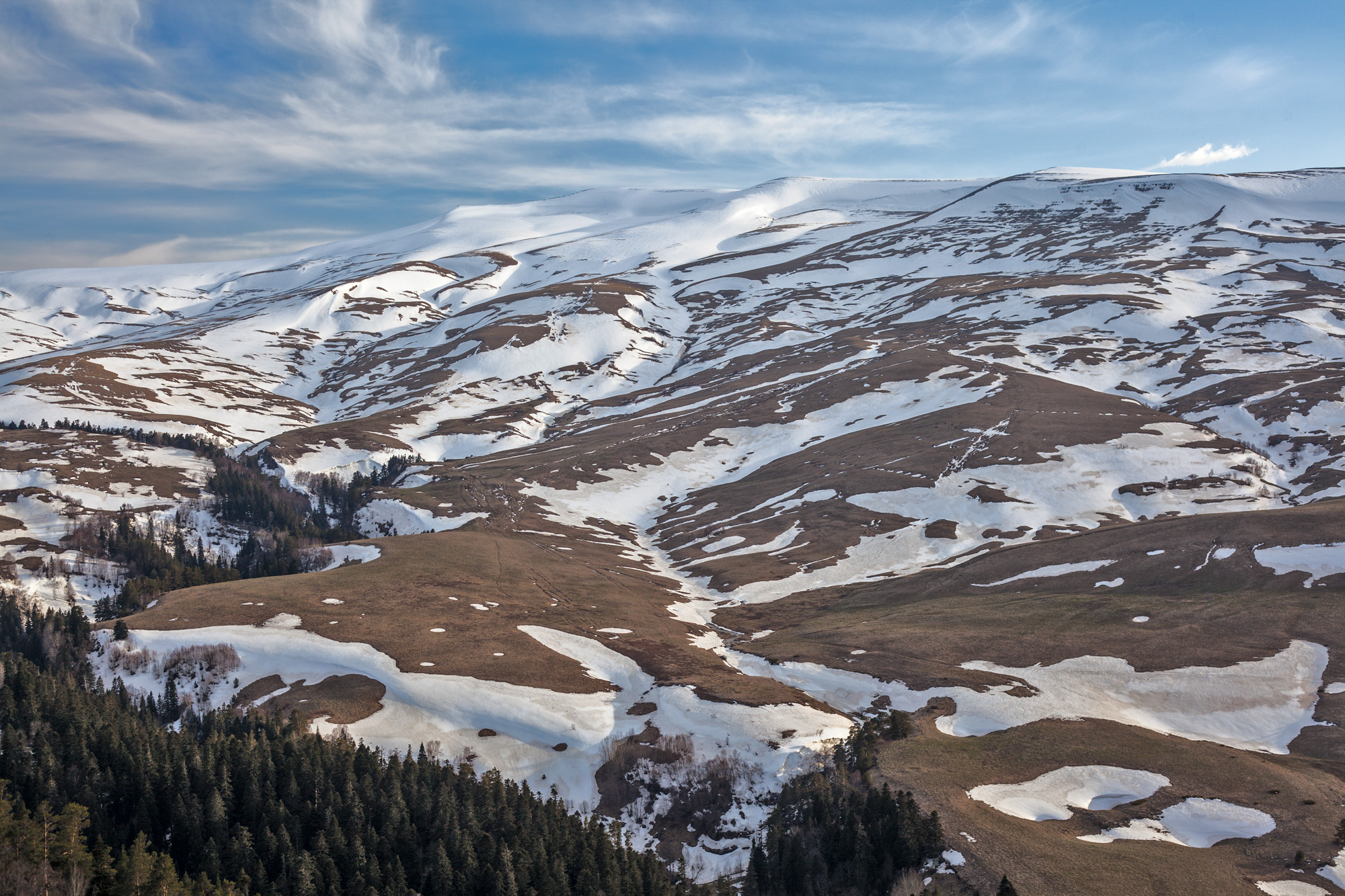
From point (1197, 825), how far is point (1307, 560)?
150 ft

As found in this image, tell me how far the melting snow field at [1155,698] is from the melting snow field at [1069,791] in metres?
8.17

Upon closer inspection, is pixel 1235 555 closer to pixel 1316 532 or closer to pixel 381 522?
pixel 1316 532

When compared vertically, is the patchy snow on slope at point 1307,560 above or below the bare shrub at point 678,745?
above

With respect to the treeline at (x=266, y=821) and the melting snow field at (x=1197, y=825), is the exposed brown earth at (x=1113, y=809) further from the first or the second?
the treeline at (x=266, y=821)

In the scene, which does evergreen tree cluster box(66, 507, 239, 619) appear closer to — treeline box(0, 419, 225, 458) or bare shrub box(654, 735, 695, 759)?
treeline box(0, 419, 225, 458)

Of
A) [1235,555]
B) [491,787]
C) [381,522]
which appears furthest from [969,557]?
[381,522]

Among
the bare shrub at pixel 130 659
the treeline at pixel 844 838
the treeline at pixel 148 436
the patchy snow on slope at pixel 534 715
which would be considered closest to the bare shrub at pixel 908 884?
the treeline at pixel 844 838

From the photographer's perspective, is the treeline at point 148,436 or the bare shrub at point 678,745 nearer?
the bare shrub at point 678,745

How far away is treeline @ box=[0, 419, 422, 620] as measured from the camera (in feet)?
381

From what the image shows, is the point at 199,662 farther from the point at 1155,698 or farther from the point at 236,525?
the point at 236,525

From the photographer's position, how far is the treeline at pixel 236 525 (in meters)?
116

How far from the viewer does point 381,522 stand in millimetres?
139375

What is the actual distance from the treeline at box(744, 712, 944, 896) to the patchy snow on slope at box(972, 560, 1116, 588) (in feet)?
129

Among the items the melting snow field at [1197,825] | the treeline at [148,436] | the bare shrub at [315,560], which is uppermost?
the treeline at [148,436]
